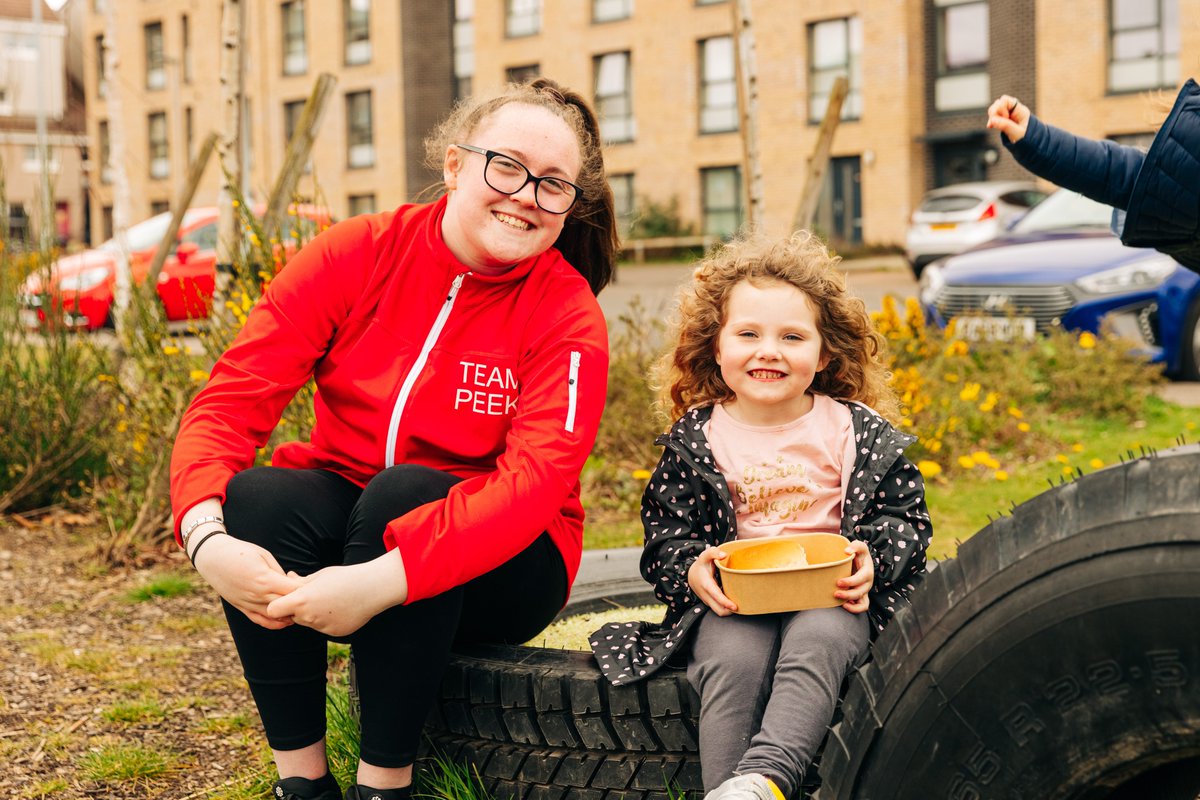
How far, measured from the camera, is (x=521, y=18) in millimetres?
35781

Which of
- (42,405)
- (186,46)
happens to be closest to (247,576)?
(42,405)

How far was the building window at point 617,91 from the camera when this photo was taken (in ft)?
111

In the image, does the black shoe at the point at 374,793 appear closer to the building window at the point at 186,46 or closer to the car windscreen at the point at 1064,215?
the car windscreen at the point at 1064,215

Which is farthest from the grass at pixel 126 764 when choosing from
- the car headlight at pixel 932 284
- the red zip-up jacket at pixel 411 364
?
the car headlight at pixel 932 284

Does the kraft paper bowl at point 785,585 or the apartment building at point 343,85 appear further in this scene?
the apartment building at point 343,85

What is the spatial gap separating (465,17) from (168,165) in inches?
455

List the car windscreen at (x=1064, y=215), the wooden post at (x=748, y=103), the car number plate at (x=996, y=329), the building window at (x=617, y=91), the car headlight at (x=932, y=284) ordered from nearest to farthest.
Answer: the wooden post at (x=748, y=103), the car number plate at (x=996, y=329), the car headlight at (x=932, y=284), the car windscreen at (x=1064, y=215), the building window at (x=617, y=91)

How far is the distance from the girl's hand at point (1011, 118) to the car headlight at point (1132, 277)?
5.49 metres

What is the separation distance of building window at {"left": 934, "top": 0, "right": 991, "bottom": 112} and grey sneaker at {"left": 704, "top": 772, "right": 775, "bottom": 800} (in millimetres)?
28649

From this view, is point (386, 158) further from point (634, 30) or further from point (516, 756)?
point (516, 756)

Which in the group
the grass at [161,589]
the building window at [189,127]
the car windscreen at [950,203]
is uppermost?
the building window at [189,127]

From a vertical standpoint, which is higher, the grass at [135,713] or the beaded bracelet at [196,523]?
the beaded bracelet at [196,523]

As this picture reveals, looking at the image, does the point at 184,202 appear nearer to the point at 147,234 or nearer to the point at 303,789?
the point at 303,789

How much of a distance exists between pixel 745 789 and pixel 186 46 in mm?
44005
